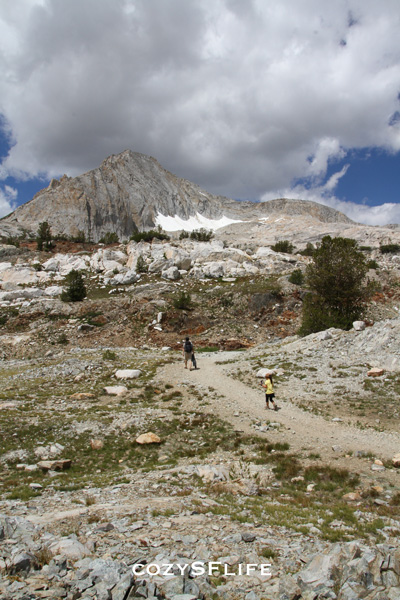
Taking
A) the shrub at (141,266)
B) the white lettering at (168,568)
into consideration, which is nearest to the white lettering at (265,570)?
the white lettering at (168,568)

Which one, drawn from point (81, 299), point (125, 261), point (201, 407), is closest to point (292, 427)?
point (201, 407)

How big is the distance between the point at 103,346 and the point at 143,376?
44.8 feet

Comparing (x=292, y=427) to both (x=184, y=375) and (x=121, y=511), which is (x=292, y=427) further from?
(x=184, y=375)

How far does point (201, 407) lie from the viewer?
669 inches

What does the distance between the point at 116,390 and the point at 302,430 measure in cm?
1099

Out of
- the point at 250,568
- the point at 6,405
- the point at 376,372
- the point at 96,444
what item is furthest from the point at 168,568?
the point at 376,372

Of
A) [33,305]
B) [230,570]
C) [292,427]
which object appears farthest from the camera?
[33,305]

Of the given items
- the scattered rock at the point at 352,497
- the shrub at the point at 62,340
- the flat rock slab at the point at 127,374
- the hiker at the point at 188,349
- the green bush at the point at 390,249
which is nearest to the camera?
the scattered rock at the point at 352,497

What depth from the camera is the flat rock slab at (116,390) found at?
760 inches

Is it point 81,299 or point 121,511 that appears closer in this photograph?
point 121,511

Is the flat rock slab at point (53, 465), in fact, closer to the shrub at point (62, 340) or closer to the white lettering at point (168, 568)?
the white lettering at point (168, 568)

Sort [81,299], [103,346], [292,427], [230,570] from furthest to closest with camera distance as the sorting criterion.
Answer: [81,299] → [103,346] → [292,427] → [230,570]

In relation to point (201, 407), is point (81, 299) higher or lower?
higher

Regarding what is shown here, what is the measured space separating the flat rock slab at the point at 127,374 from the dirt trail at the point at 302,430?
2.35 m
